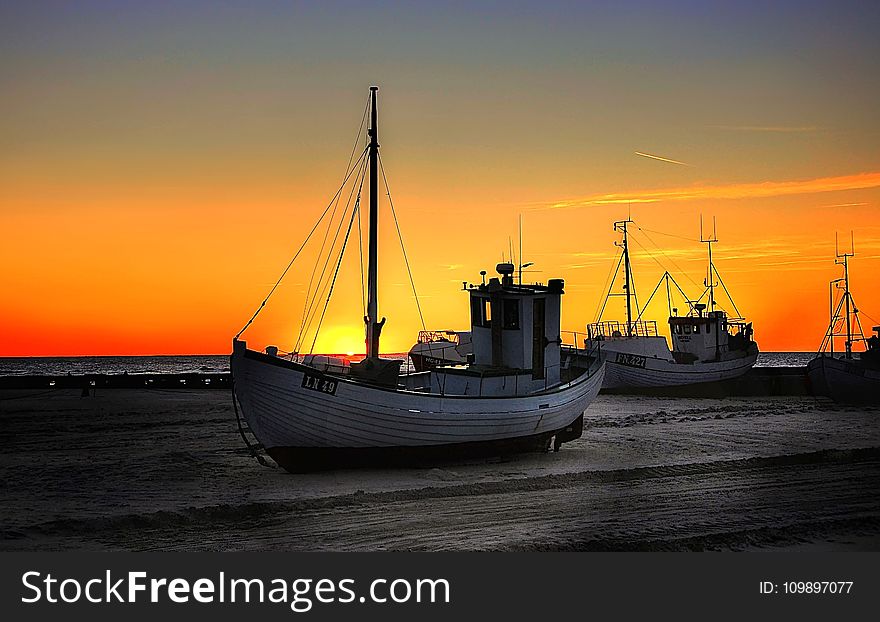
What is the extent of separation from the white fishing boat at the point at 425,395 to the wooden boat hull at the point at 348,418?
0.06ft

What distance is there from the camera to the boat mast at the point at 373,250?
20.3 meters

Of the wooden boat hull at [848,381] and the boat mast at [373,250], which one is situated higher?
the boat mast at [373,250]

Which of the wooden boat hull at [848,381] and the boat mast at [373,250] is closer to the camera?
the boat mast at [373,250]

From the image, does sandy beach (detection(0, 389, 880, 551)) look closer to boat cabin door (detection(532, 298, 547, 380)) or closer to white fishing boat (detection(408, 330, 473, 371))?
boat cabin door (detection(532, 298, 547, 380))

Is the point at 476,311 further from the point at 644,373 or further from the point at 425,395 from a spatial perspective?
the point at 644,373

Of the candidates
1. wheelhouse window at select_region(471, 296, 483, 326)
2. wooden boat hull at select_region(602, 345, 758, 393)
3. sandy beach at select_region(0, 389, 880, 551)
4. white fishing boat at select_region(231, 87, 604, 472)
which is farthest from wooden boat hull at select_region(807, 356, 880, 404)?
wheelhouse window at select_region(471, 296, 483, 326)

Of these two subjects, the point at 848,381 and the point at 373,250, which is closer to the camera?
the point at 373,250

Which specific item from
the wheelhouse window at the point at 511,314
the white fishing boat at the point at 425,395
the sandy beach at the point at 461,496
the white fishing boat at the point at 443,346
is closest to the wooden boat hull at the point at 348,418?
the white fishing boat at the point at 425,395

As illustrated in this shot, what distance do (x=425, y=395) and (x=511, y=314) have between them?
13.1 ft

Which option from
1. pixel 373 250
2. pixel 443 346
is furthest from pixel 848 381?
pixel 373 250

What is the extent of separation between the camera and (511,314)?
21453 mm

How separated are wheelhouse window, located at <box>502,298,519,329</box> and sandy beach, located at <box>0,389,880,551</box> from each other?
9.78ft

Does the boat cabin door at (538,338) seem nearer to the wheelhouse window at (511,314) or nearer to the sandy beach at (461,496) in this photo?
the wheelhouse window at (511,314)

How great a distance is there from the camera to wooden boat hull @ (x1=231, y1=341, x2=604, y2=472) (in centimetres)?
1747
